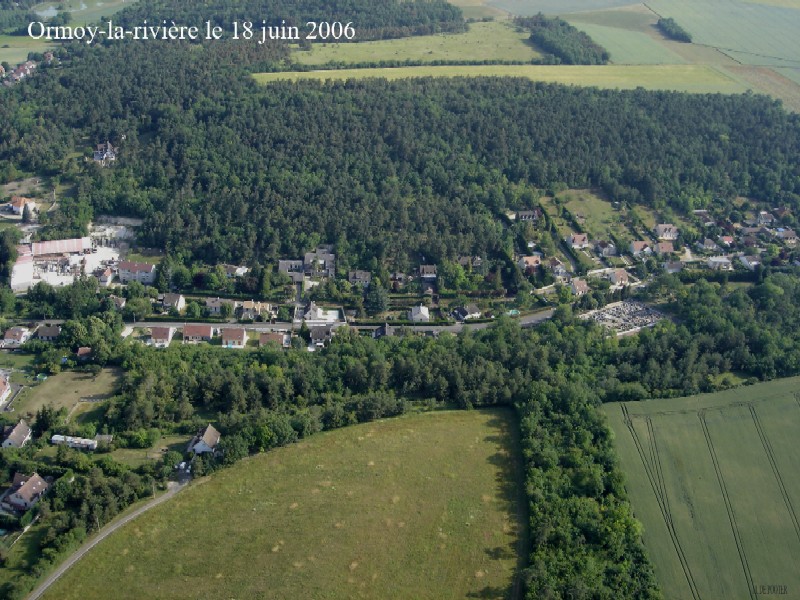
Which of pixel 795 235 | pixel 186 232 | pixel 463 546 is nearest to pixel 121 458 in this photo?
pixel 463 546

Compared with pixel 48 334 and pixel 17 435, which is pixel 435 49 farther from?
pixel 17 435

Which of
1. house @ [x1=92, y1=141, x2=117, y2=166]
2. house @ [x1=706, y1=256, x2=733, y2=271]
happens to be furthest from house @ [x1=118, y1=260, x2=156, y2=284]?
house @ [x1=706, y1=256, x2=733, y2=271]

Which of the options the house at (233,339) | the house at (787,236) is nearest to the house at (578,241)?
the house at (787,236)

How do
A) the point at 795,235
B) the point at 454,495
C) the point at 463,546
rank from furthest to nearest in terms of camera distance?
the point at 795,235, the point at 454,495, the point at 463,546

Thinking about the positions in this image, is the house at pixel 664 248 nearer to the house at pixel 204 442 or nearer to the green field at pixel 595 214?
the green field at pixel 595 214

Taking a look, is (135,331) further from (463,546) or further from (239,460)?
(463,546)

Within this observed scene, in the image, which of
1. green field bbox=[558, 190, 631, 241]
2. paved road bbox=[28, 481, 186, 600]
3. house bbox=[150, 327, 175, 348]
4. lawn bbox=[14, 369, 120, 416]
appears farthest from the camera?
green field bbox=[558, 190, 631, 241]

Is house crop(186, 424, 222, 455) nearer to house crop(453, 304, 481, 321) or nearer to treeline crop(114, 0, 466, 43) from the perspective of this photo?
house crop(453, 304, 481, 321)
